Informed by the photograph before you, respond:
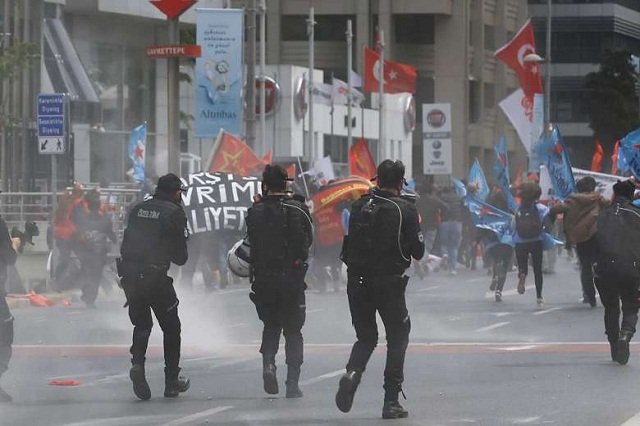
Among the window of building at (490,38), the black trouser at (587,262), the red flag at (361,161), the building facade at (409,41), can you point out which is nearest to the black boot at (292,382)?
the black trouser at (587,262)

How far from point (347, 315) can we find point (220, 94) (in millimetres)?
11506

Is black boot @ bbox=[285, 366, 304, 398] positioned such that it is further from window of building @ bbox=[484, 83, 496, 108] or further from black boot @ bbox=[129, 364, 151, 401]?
window of building @ bbox=[484, 83, 496, 108]

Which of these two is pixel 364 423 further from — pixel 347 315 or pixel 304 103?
pixel 304 103

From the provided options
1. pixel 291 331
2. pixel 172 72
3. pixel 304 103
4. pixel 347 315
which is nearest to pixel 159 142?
pixel 304 103

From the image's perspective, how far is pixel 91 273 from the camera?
23547mm

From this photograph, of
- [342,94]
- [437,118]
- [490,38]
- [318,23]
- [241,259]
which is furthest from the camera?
[490,38]

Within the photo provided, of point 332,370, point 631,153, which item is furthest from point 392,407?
point 631,153

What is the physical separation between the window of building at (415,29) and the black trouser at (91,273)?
54.4m

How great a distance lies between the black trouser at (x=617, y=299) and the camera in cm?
1440

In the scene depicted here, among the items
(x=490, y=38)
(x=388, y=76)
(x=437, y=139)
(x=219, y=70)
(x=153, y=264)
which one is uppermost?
(x=490, y=38)

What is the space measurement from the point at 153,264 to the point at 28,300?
40.9ft

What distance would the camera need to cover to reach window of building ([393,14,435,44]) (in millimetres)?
77062

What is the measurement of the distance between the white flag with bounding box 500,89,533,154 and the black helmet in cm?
3322

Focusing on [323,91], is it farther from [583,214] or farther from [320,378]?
[320,378]
